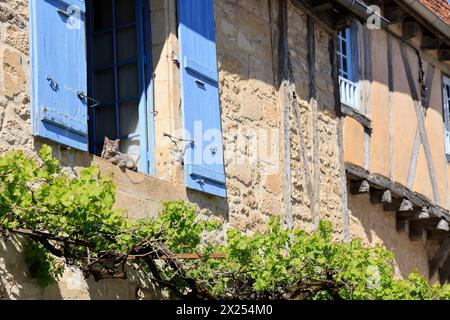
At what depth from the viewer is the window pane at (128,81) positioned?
9.31 metres

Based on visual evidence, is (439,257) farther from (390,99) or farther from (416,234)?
A: (390,99)

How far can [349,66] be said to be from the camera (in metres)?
12.2

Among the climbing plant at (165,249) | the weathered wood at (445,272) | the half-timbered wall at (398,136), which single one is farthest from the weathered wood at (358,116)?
the weathered wood at (445,272)

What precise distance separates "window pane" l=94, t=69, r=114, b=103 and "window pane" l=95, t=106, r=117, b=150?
8cm

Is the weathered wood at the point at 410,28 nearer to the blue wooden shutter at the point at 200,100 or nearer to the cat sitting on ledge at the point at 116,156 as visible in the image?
the blue wooden shutter at the point at 200,100

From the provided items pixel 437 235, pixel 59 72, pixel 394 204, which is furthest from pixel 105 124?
pixel 437 235

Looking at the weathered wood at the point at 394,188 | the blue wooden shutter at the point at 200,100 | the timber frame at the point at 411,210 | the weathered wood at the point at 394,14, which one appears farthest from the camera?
the weathered wood at the point at 394,14

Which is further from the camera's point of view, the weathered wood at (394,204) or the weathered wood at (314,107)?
the weathered wood at (394,204)

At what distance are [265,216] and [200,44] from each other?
4.70 ft

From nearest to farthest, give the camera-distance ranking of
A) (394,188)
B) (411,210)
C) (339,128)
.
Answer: (339,128) < (394,188) < (411,210)

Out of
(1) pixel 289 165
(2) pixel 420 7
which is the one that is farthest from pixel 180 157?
(2) pixel 420 7

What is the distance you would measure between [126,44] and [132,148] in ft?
2.60

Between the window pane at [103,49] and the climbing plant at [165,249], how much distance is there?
5.00 feet

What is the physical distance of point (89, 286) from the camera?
7973 millimetres
